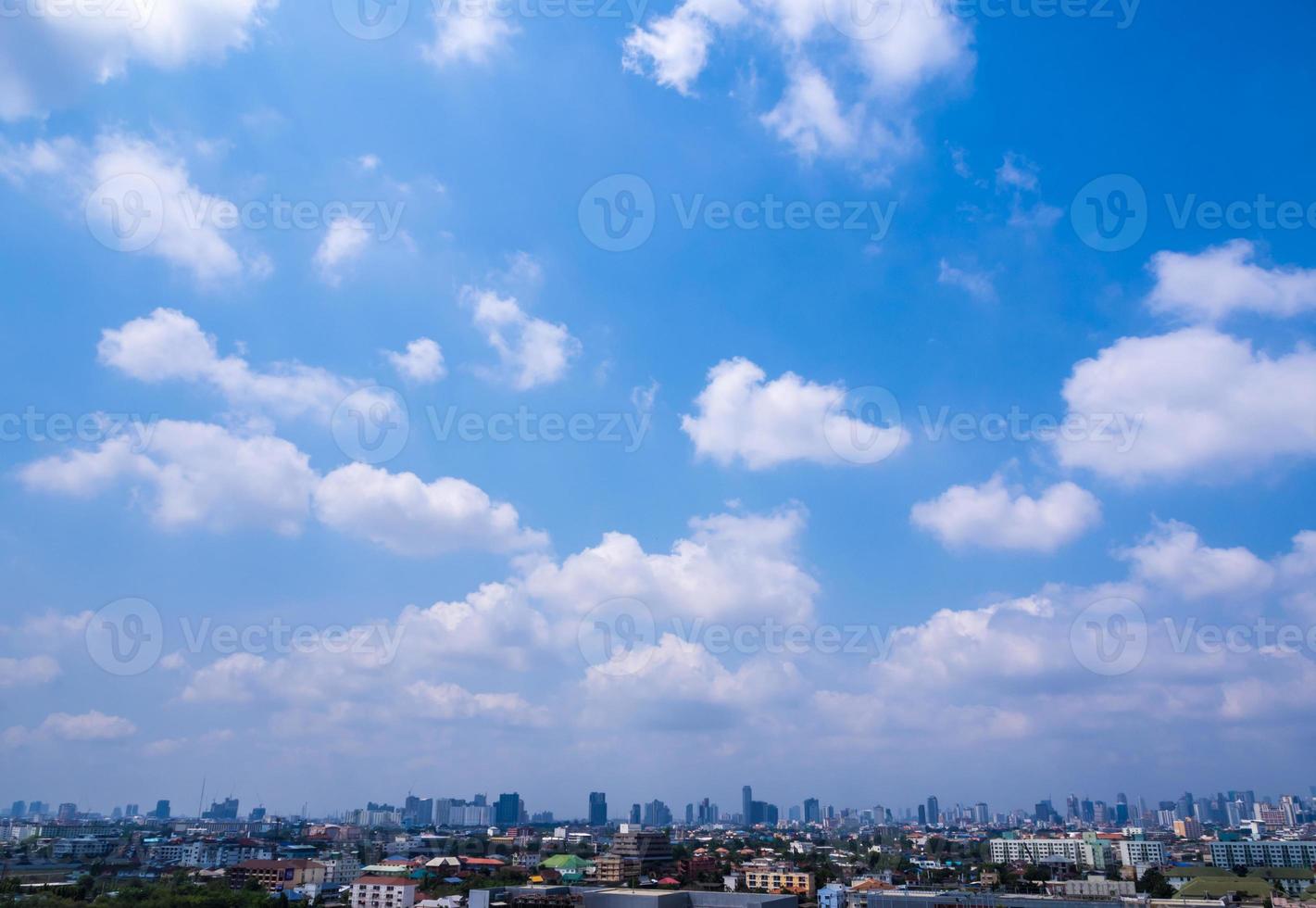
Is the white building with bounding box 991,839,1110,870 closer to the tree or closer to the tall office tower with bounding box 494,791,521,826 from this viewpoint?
the tree

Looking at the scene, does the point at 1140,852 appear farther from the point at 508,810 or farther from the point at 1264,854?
the point at 508,810

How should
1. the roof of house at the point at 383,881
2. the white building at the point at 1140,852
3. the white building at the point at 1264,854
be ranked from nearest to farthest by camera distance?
the roof of house at the point at 383,881, the white building at the point at 1264,854, the white building at the point at 1140,852

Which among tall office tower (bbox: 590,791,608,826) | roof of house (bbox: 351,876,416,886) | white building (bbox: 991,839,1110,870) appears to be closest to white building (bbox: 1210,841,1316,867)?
white building (bbox: 991,839,1110,870)

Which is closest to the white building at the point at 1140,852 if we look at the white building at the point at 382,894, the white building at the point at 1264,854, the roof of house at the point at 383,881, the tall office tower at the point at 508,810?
the white building at the point at 1264,854

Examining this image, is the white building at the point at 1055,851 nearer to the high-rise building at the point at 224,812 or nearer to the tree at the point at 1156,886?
the tree at the point at 1156,886

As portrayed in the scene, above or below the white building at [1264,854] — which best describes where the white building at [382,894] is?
above

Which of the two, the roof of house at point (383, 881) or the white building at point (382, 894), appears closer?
the white building at point (382, 894)

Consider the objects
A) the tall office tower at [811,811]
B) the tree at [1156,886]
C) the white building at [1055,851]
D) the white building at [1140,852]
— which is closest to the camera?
the tree at [1156,886]
